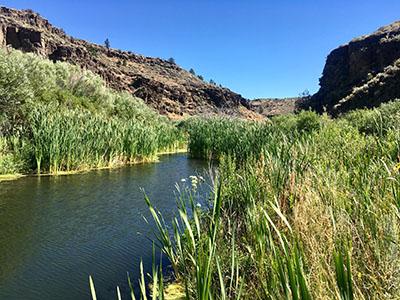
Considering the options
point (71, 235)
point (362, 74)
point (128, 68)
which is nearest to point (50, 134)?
point (71, 235)

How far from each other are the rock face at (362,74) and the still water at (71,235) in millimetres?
30975

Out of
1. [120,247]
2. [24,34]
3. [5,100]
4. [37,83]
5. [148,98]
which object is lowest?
[120,247]

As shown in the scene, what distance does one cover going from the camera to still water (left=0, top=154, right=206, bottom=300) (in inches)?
193

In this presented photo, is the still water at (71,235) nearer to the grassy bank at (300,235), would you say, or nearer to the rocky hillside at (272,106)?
the grassy bank at (300,235)

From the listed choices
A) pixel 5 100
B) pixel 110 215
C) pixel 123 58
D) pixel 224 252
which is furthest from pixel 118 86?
pixel 224 252

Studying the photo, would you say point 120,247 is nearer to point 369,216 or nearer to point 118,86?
point 369,216

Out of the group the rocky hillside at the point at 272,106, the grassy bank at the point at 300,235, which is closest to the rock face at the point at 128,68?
the rocky hillside at the point at 272,106

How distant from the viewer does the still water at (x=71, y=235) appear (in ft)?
16.1

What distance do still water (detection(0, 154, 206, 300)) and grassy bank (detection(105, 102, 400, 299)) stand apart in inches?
49.5

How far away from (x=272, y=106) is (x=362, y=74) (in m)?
54.5

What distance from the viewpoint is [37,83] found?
62.6 ft

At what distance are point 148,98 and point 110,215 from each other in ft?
210

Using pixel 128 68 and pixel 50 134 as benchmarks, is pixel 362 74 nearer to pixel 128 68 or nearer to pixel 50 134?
pixel 128 68

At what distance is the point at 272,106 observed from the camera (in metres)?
111
